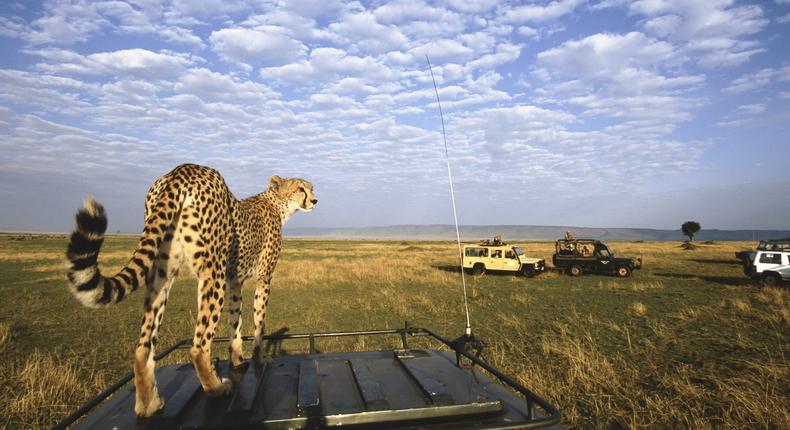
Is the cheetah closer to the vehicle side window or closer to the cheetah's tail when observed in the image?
the cheetah's tail

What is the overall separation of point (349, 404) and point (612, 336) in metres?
9.53

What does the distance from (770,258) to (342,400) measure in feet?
76.4

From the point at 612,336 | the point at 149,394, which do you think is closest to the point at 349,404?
the point at 149,394

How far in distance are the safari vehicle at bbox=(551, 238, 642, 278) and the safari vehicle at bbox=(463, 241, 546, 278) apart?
1584 mm

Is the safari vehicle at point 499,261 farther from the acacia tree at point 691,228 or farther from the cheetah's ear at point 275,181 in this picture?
the acacia tree at point 691,228

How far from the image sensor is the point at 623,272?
74.1ft

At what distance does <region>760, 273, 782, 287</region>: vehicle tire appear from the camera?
1756 cm

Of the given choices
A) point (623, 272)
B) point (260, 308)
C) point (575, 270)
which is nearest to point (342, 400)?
point (260, 308)

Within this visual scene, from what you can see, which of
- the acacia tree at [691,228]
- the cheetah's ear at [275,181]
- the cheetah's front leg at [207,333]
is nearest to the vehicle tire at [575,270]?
the cheetah's ear at [275,181]

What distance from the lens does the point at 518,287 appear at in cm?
1909

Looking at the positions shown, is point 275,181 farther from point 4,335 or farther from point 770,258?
point 770,258

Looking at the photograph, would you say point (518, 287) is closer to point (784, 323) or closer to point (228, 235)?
point (784, 323)

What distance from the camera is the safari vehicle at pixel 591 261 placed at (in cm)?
2269

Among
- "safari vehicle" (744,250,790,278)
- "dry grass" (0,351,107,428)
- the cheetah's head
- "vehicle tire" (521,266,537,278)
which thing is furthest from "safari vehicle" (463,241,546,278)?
"dry grass" (0,351,107,428)
